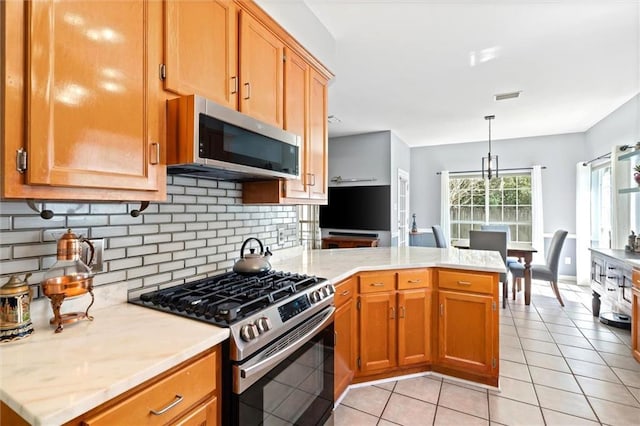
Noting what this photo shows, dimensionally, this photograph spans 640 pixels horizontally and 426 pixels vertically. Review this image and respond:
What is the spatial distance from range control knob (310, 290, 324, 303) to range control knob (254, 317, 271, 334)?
37cm

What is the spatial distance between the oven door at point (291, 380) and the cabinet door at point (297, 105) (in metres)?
0.85

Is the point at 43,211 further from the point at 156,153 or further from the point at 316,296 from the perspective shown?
the point at 316,296

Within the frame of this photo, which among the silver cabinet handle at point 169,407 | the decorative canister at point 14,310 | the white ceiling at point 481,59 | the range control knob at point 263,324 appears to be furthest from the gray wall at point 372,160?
the decorative canister at point 14,310

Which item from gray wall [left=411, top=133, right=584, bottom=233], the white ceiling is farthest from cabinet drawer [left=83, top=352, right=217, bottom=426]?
gray wall [left=411, top=133, right=584, bottom=233]

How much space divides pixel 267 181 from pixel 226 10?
929 mm

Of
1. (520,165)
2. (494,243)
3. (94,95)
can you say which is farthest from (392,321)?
(520,165)

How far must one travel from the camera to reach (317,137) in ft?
7.80

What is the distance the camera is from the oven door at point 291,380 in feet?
3.60

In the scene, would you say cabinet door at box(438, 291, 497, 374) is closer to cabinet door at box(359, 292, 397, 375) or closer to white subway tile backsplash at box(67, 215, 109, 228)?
cabinet door at box(359, 292, 397, 375)

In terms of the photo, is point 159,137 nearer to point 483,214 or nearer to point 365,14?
point 365,14

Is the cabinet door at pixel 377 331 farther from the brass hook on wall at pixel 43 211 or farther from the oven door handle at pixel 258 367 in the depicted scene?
the brass hook on wall at pixel 43 211

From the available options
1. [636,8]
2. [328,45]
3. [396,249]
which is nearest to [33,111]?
[328,45]

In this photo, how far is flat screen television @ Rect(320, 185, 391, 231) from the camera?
17.5ft

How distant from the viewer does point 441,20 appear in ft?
7.38
